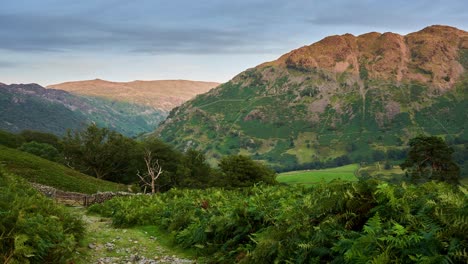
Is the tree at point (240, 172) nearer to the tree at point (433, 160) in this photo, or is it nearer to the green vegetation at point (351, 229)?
the tree at point (433, 160)

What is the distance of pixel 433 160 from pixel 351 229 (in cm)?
7268

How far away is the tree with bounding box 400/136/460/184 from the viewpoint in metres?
72.4

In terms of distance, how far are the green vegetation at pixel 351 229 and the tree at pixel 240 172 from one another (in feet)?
167

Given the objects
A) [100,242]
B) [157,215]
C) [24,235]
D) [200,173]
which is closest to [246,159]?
[200,173]

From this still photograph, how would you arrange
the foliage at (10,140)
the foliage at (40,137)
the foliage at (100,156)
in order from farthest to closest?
the foliage at (40,137) < the foliage at (10,140) < the foliage at (100,156)

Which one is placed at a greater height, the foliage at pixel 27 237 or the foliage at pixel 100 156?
the foliage at pixel 27 237

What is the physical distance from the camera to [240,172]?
6994cm

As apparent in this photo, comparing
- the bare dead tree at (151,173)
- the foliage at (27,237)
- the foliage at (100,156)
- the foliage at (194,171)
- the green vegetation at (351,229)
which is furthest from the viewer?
the foliage at (100,156)

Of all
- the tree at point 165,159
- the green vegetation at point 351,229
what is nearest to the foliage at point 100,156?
the tree at point 165,159

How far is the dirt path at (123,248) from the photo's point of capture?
15.0m

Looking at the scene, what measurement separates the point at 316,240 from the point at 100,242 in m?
11.5

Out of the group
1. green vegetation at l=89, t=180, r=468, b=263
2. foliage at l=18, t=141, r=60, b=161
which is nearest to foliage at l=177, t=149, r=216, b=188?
foliage at l=18, t=141, r=60, b=161

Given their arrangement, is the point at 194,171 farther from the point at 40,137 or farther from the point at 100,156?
the point at 40,137

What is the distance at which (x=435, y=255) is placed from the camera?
292 inches
